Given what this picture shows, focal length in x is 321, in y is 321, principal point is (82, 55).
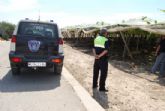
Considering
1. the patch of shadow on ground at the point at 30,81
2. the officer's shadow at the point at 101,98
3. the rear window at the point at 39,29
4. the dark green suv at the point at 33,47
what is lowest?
the patch of shadow on ground at the point at 30,81

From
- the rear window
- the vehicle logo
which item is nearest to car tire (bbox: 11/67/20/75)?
the vehicle logo

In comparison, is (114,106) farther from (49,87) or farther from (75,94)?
(49,87)

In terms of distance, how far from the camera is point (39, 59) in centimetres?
1023

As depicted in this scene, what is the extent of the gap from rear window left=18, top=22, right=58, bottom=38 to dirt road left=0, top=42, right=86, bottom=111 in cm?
148

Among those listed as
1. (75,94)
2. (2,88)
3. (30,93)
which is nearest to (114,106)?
(75,94)

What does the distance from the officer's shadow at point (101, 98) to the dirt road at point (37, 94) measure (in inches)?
20.1

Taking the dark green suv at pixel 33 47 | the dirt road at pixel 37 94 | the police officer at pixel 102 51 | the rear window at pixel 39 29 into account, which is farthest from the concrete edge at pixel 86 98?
the rear window at pixel 39 29

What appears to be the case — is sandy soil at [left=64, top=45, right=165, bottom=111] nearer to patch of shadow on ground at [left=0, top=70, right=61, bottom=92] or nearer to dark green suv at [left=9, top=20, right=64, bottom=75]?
patch of shadow on ground at [left=0, top=70, right=61, bottom=92]

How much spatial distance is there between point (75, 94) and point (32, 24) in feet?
11.3

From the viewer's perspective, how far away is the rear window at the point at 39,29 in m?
10.4

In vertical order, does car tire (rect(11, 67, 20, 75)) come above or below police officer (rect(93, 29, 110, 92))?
below

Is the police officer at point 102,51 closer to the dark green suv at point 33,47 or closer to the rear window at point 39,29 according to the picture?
the dark green suv at point 33,47

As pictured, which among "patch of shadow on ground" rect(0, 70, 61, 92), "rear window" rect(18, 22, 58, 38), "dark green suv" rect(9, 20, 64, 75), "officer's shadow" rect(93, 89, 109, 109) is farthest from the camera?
"rear window" rect(18, 22, 58, 38)

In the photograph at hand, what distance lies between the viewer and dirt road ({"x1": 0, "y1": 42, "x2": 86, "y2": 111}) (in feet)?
22.4
